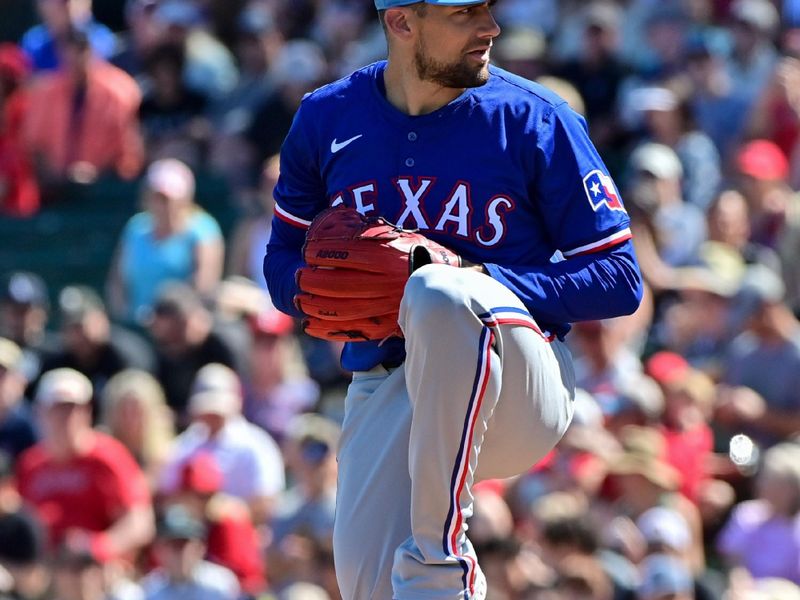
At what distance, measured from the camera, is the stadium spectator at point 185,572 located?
7.62m

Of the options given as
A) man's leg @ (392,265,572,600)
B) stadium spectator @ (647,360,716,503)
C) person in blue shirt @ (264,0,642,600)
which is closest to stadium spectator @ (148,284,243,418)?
stadium spectator @ (647,360,716,503)

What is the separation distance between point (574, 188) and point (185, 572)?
3.99 m

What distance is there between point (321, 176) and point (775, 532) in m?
3.73

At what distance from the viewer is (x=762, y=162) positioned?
938 centimetres

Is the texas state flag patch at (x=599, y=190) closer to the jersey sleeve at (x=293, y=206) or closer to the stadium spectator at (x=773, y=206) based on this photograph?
the jersey sleeve at (x=293, y=206)

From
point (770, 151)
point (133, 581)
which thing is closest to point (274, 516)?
point (133, 581)

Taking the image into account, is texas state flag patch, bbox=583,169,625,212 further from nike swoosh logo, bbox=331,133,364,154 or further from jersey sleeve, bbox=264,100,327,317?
jersey sleeve, bbox=264,100,327,317

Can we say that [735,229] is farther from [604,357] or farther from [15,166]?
[15,166]

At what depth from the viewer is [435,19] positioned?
13.8ft

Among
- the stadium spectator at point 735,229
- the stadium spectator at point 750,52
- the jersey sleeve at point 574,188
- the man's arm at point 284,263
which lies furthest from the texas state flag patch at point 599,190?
the stadium spectator at point 750,52

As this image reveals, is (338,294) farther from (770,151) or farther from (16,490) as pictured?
(770,151)

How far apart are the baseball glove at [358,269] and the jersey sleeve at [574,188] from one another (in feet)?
0.93

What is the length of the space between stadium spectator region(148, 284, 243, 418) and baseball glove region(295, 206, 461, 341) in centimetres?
517

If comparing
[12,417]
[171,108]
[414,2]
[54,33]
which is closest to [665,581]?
[414,2]
